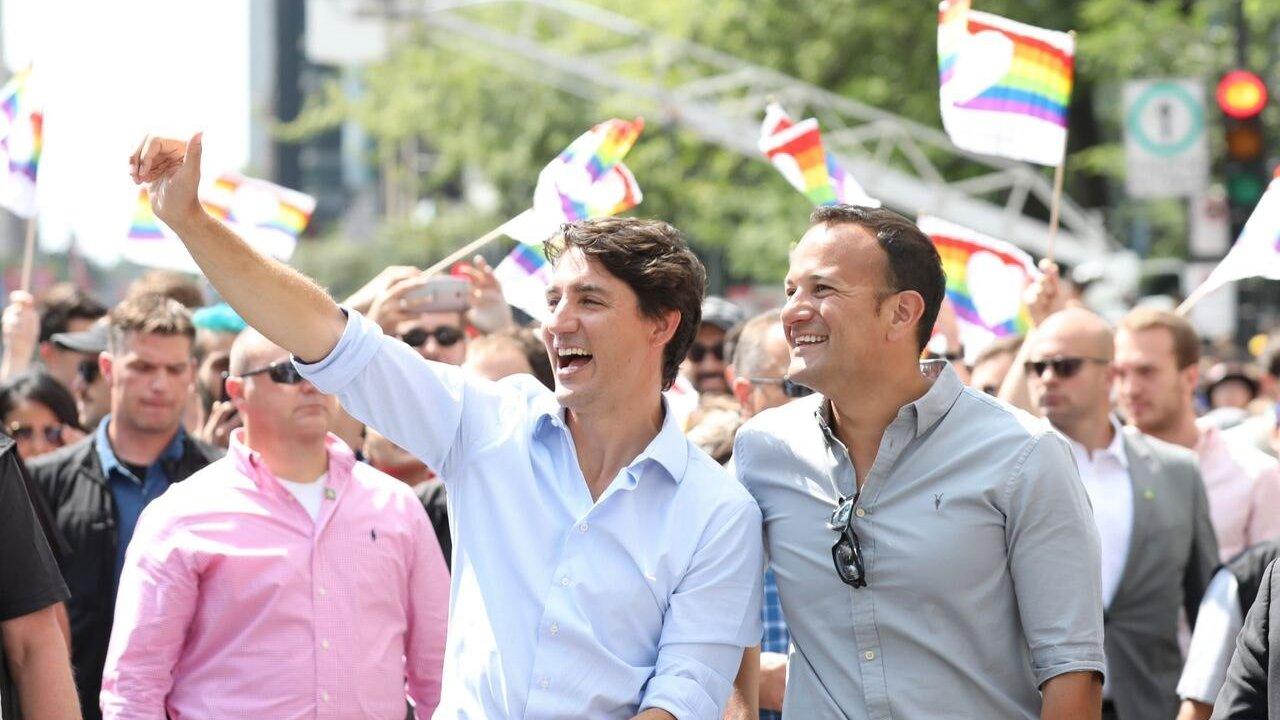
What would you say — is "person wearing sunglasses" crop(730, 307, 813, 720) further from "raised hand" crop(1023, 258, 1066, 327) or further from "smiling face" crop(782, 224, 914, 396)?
"smiling face" crop(782, 224, 914, 396)

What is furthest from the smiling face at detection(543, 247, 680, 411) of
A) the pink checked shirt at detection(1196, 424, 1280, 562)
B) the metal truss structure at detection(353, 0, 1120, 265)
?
the metal truss structure at detection(353, 0, 1120, 265)

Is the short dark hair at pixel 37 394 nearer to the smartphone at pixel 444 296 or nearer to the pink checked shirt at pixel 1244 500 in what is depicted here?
the smartphone at pixel 444 296

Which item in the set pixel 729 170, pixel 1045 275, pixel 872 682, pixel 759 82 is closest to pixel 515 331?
pixel 1045 275

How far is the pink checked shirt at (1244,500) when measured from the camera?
22.4 feet

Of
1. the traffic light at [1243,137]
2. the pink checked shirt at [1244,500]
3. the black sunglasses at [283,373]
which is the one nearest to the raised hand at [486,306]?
the black sunglasses at [283,373]

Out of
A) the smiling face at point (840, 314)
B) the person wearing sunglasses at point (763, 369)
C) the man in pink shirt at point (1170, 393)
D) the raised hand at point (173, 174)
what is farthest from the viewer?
the man in pink shirt at point (1170, 393)

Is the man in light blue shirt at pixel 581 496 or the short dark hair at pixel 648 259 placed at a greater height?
the short dark hair at pixel 648 259

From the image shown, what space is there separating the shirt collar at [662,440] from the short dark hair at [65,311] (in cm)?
559

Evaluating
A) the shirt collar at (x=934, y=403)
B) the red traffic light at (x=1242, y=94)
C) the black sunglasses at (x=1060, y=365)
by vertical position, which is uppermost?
the red traffic light at (x=1242, y=94)

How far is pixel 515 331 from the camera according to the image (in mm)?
6527

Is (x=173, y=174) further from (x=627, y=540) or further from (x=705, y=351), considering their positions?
(x=705, y=351)

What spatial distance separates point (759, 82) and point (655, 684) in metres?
16.7

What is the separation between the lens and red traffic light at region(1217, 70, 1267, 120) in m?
13.1

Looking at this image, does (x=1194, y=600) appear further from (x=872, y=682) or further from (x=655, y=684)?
(x=655, y=684)
